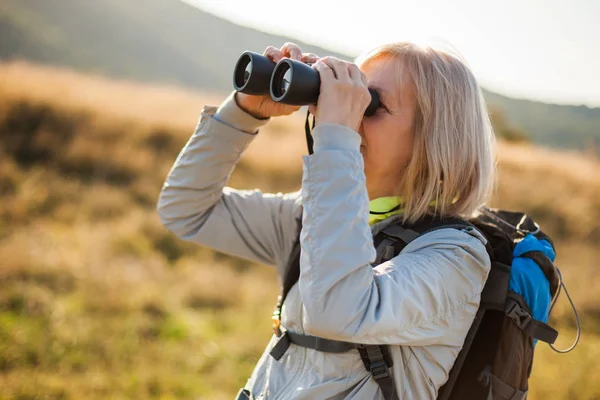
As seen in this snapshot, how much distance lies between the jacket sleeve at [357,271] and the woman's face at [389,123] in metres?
0.24

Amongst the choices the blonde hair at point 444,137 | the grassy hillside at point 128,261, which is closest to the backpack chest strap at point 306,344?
the blonde hair at point 444,137

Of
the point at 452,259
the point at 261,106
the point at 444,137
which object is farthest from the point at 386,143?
the point at 261,106

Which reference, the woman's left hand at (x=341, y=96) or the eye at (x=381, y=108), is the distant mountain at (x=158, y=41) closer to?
the eye at (x=381, y=108)

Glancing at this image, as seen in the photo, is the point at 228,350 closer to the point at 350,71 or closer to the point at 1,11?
the point at 350,71

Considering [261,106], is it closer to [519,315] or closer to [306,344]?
[306,344]

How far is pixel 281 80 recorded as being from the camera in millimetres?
1413

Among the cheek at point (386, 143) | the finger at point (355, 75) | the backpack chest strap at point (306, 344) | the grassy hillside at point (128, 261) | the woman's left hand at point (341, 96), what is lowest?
the grassy hillside at point (128, 261)

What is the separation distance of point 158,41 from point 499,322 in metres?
33.5

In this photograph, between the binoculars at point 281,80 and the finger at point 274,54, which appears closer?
the binoculars at point 281,80

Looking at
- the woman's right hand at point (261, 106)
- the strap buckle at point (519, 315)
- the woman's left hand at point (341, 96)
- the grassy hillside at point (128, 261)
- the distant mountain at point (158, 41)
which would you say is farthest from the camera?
the distant mountain at point (158, 41)

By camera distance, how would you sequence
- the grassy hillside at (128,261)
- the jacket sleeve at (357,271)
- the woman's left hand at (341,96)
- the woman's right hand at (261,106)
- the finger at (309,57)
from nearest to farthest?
the jacket sleeve at (357,271)
the woman's left hand at (341,96)
the finger at (309,57)
the woman's right hand at (261,106)
the grassy hillside at (128,261)

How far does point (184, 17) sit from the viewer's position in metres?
30.9

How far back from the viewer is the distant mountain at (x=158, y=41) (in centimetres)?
2828

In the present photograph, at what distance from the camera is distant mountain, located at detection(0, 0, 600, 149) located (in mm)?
28281
